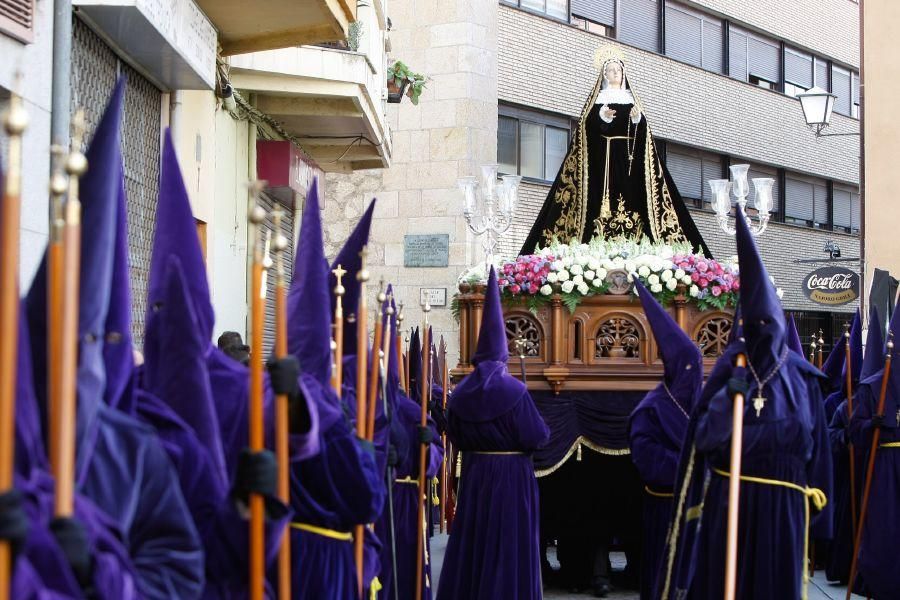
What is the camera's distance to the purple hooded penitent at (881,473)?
28.7ft

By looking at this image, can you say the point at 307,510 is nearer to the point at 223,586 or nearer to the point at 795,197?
the point at 223,586

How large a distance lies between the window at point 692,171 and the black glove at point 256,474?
2241 centimetres

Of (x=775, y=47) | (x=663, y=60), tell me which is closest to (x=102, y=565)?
(x=663, y=60)

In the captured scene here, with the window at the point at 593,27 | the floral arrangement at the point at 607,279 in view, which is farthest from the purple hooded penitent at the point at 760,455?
the window at the point at 593,27

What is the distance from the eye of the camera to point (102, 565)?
2924 mm

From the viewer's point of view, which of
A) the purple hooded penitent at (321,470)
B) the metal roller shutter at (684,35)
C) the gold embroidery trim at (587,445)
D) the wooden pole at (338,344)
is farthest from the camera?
the metal roller shutter at (684,35)

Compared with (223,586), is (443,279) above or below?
above

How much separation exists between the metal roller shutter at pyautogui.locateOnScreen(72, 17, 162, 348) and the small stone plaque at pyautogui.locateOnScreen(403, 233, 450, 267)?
9794mm

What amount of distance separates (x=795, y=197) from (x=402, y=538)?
22.6 m

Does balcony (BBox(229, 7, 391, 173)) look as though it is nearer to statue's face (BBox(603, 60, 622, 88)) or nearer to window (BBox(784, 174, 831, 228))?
statue's face (BBox(603, 60, 622, 88))

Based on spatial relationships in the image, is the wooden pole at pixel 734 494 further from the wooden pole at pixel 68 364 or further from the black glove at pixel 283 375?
the wooden pole at pixel 68 364

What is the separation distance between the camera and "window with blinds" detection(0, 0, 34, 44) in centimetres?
673

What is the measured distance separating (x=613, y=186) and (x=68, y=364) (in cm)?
946

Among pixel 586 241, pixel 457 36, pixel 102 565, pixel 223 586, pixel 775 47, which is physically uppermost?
pixel 775 47
